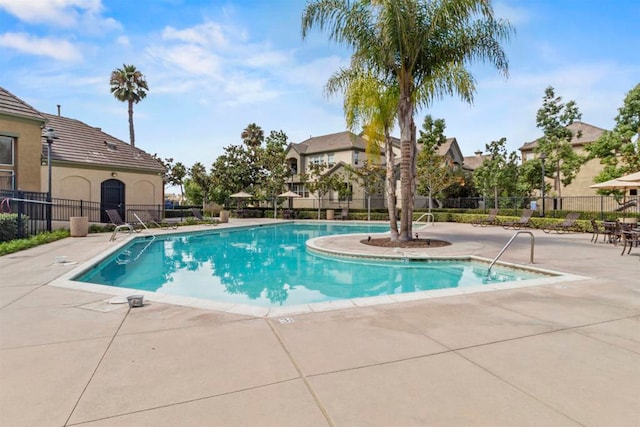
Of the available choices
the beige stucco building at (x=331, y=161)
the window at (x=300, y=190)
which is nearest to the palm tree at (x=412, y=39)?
the beige stucco building at (x=331, y=161)

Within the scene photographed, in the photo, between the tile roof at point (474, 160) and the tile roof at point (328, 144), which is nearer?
the tile roof at point (328, 144)

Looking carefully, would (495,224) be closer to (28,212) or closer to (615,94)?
(615,94)

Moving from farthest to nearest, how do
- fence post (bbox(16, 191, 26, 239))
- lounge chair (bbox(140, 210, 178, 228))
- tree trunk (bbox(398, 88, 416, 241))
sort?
lounge chair (bbox(140, 210, 178, 228)) → fence post (bbox(16, 191, 26, 239)) → tree trunk (bbox(398, 88, 416, 241))

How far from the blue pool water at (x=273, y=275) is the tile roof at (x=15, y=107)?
8912 millimetres

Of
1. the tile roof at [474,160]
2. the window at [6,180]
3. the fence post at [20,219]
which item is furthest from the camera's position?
the tile roof at [474,160]

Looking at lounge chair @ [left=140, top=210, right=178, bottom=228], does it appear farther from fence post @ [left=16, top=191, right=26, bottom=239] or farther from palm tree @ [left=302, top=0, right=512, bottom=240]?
palm tree @ [left=302, top=0, right=512, bottom=240]

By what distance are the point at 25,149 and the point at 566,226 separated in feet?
88.3

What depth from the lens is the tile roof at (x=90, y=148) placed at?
66.3 ft

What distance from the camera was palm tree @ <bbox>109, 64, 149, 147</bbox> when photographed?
119ft

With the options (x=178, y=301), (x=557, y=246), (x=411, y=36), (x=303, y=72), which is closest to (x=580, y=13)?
(x=411, y=36)

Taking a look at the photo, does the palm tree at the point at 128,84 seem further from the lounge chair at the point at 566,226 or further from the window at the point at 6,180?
the lounge chair at the point at 566,226

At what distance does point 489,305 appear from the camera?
5371 millimetres

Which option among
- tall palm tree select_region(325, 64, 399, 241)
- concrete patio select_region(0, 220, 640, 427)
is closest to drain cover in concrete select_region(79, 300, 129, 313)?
concrete patio select_region(0, 220, 640, 427)

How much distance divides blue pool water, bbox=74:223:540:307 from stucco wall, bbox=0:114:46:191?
7560mm
